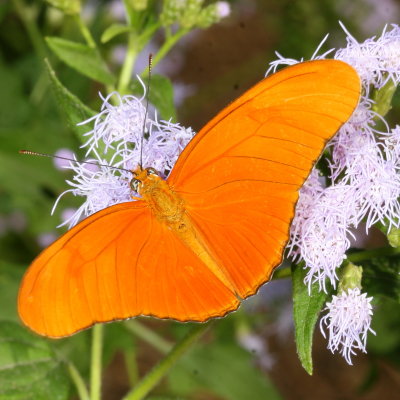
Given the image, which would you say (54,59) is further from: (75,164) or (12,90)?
(75,164)

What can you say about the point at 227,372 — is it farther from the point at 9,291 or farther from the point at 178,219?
the point at 178,219

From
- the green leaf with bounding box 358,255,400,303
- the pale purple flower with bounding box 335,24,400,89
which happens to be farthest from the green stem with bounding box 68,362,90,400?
the pale purple flower with bounding box 335,24,400,89

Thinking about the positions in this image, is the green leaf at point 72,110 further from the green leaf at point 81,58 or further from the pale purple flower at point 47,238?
the pale purple flower at point 47,238

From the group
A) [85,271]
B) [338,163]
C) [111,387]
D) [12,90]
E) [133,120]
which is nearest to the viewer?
[85,271]

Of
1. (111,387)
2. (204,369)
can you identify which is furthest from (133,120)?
(111,387)

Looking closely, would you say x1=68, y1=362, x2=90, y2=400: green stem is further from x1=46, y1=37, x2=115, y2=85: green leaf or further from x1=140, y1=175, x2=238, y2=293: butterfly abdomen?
x1=46, y1=37, x2=115, y2=85: green leaf

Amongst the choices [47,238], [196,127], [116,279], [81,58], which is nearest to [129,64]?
[81,58]
